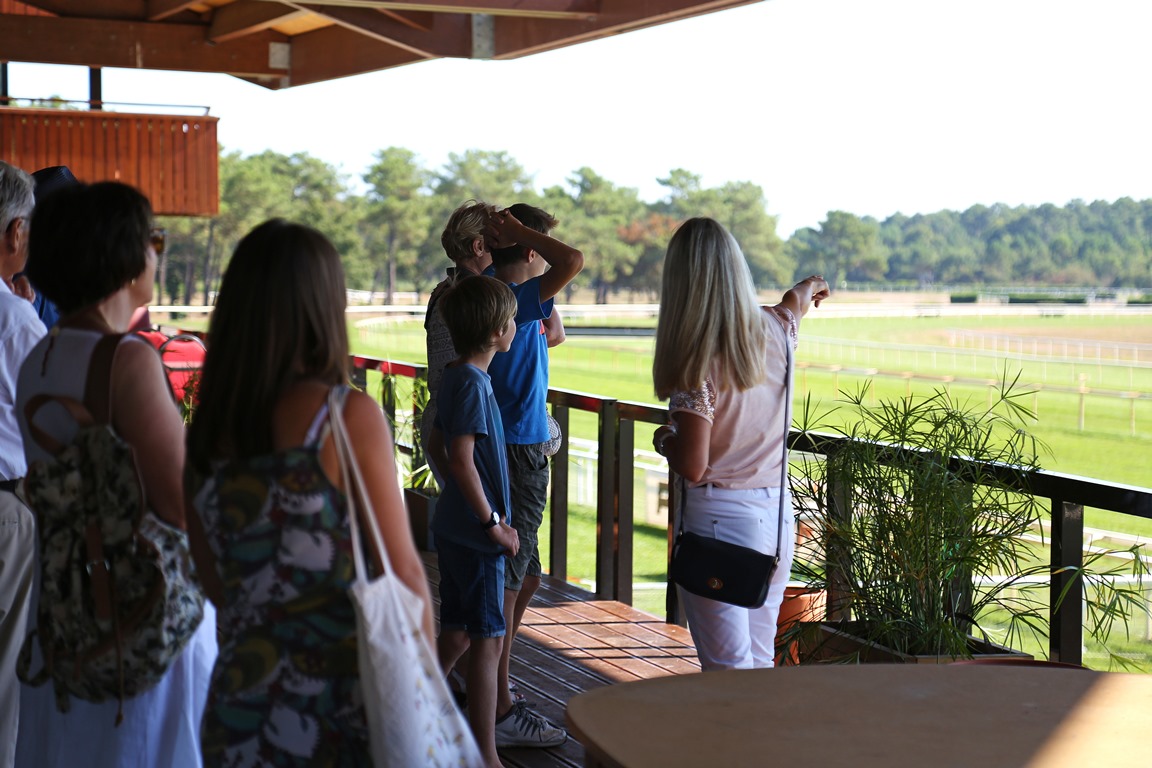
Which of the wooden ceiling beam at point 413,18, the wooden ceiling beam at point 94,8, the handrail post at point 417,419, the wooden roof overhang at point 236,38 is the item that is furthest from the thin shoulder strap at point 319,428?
the wooden ceiling beam at point 94,8

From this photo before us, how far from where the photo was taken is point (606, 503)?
562 cm

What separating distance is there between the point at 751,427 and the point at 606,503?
2845 mm

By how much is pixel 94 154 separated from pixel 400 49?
5819mm

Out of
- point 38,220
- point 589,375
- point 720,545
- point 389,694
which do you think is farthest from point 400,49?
point 589,375

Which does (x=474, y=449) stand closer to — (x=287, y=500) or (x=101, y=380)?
(x=101, y=380)

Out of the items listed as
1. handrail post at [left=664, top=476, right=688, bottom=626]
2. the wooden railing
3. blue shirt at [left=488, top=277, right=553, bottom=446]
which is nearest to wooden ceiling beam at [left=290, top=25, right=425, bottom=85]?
the wooden railing

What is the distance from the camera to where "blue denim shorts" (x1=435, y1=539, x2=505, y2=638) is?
3115 mm

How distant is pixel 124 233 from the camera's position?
1.78 m

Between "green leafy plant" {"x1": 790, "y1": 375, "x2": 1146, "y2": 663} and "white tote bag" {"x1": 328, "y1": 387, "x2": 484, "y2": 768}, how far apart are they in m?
2.35

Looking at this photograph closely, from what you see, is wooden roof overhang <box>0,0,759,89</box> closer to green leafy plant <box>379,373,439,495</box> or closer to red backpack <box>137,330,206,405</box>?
green leafy plant <box>379,373,439,495</box>

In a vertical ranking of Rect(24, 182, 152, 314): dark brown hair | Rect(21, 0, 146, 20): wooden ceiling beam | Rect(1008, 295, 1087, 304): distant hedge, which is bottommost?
Rect(24, 182, 152, 314): dark brown hair

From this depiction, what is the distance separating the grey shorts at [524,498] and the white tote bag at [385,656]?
1910mm

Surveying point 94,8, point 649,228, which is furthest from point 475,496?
point 649,228

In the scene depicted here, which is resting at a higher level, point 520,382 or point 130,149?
point 130,149
